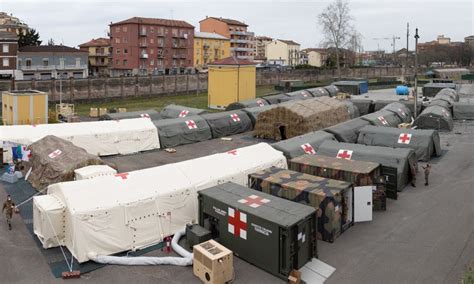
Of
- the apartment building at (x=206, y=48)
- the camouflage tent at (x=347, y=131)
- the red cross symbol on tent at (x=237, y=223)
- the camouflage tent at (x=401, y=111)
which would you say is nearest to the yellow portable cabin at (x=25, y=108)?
the camouflage tent at (x=347, y=131)

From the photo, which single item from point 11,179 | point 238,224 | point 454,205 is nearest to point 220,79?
point 11,179

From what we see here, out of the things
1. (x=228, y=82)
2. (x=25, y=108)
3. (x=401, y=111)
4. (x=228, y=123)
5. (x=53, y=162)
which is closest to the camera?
(x=53, y=162)

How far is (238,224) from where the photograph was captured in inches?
519

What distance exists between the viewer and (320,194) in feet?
47.8

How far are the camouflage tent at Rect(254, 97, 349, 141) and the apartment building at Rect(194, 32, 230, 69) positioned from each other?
77.8 m

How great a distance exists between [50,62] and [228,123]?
55.7 m

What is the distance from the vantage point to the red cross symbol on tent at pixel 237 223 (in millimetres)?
12984

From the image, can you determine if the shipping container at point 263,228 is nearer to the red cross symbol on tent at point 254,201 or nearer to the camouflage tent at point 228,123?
the red cross symbol on tent at point 254,201

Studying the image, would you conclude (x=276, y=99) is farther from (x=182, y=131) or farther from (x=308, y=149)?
(x=308, y=149)

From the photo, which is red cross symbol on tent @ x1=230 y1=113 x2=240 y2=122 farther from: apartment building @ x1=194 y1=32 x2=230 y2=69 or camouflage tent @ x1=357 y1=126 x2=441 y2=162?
apartment building @ x1=194 y1=32 x2=230 y2=69

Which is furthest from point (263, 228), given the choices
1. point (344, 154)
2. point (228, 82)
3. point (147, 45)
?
point (147, 45)

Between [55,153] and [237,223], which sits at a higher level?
[55,153]

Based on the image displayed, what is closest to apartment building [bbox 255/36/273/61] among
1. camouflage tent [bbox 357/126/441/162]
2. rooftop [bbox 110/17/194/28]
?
rooftop [bbox 110/17/194/28]

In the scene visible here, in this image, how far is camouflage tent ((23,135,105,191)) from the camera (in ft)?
63.6
